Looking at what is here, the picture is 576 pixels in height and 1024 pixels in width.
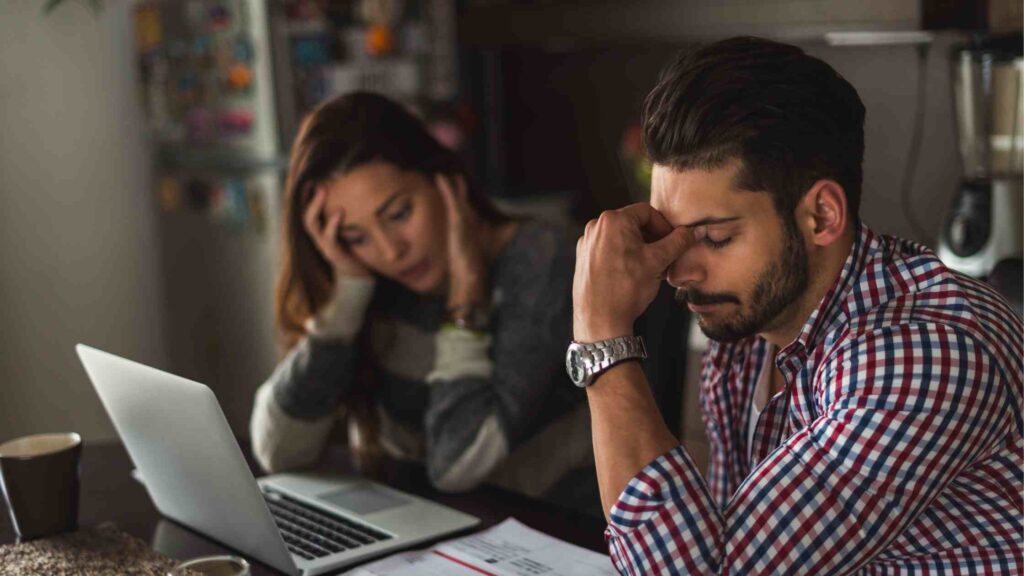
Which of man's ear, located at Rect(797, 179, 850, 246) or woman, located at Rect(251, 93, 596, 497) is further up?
Result: man's ear, located at Rect(797, 179, 850, 246)

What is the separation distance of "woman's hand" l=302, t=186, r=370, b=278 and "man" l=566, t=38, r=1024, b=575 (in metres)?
0.73

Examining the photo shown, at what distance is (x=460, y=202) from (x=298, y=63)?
1.47 metres

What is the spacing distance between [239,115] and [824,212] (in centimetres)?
241

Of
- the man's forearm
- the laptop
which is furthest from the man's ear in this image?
the laptop

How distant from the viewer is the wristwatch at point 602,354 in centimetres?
110

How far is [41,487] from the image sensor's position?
128cm

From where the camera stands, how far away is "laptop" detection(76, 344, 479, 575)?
1186 millimetres

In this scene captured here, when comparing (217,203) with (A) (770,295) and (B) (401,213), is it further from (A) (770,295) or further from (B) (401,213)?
(A) (770,295)

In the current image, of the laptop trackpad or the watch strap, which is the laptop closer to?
the laptop trackpad

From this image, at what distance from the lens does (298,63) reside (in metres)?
3.11

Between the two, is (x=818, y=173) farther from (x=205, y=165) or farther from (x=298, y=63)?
(x=205, y=165)

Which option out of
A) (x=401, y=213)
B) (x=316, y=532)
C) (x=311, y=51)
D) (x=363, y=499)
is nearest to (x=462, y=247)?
(x=401, y=213)

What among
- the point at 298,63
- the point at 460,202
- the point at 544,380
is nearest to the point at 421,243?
the point at 460,202

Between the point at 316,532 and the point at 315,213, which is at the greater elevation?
the point at 315,213
